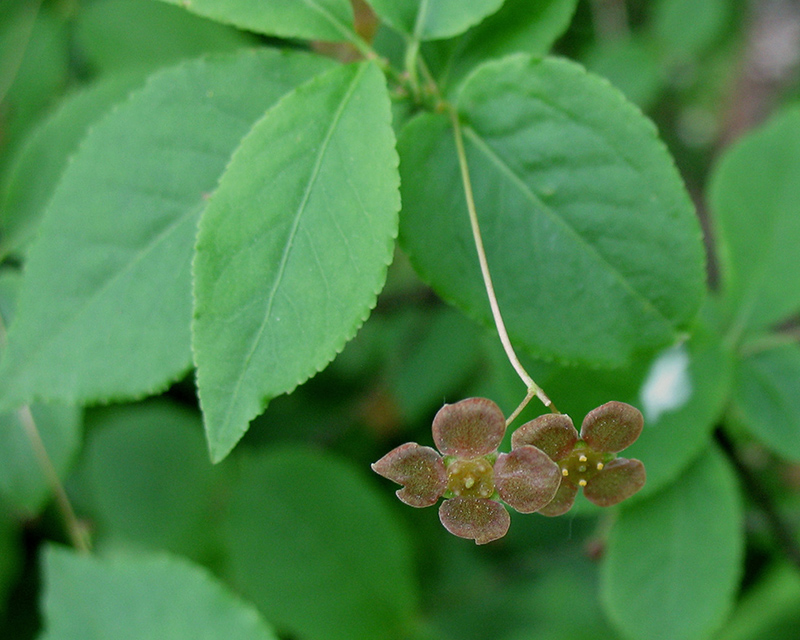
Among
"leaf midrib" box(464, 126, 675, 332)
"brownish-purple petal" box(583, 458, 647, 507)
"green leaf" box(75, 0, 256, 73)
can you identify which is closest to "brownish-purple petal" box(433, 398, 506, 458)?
"brownish-purple petal" box(583, 458, 647, 507)

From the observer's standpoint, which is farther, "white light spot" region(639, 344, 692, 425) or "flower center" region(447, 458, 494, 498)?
"white light spot" region(639, 344, 692, 425)

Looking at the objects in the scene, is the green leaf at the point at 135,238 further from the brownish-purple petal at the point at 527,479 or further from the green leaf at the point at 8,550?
the green leaf at the point at 8,550

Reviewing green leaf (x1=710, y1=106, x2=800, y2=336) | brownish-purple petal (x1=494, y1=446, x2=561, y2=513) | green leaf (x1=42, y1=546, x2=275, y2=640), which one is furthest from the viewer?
green leaf (x1=710, y1=106, x2=800, y2=336)

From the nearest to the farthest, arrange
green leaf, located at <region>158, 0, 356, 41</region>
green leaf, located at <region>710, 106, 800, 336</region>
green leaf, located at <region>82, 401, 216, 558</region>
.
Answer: green leaf, located at <region>158, 0, 356, 41</region>
green leaf, located at <region>710, 106, 800, 336</region>
green leaf, located at <region>82, 401, 216, 558</region>

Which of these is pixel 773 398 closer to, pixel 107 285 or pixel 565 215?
pixel 565 215

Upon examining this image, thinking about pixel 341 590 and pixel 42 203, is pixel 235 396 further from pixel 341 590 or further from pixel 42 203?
pixel 341 590

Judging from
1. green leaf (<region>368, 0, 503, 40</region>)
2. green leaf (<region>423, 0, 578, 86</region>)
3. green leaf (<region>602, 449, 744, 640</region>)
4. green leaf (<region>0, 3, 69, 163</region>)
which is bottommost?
green leaf (<region>602, 449, 744, 640</region>)

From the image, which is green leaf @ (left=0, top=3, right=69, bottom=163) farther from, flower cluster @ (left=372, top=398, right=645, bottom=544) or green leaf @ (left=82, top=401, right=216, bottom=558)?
flower cluster @ (left=372, top=398, right=645, bottom=544)
